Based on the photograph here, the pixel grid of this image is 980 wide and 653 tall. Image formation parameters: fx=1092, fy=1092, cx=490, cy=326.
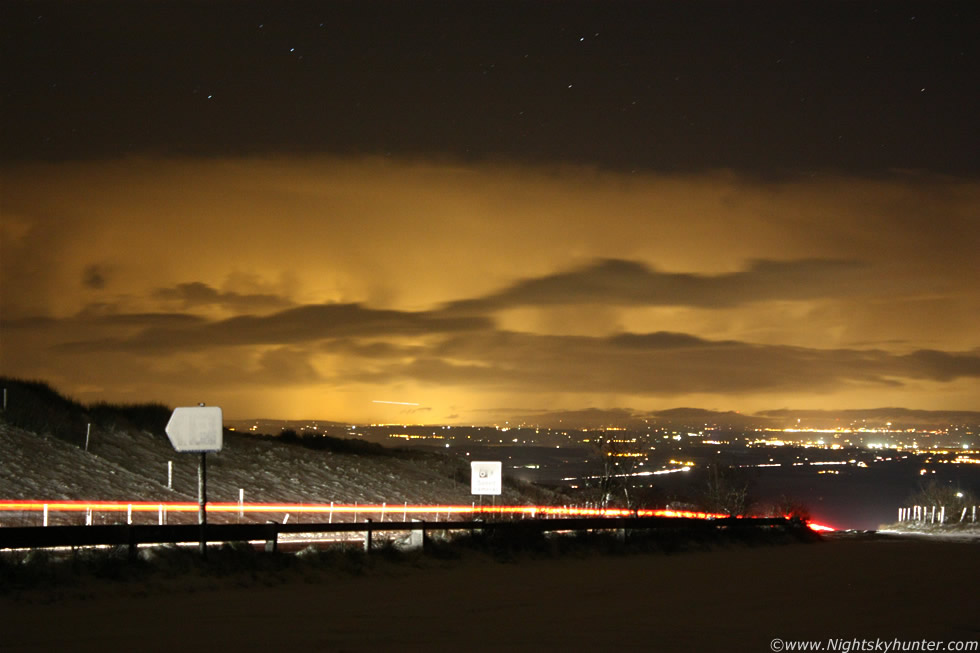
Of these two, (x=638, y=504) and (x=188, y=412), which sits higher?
(x=188, y=412)

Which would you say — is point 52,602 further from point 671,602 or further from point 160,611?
point 671,602

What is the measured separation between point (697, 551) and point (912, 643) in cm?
1845

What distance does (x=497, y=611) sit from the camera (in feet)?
52.2

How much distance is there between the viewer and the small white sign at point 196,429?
63.3 ft

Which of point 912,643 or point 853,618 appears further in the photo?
point 853,618

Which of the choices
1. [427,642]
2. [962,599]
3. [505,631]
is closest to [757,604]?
[962,599]

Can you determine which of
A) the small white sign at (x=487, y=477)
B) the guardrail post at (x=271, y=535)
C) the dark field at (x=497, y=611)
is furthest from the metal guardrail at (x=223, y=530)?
the small white sign at (x=487, y=477)

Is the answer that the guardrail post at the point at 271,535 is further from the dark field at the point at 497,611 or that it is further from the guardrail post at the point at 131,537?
the guardrail post at the point at 131,537

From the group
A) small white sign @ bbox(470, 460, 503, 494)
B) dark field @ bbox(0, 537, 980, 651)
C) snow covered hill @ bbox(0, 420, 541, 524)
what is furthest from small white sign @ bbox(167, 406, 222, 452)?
small white sign @ bbox(470, 460, 503, 494)

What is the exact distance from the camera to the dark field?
504 inches

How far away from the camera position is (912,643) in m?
13.3

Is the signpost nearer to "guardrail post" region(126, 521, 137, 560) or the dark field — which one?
"guardrail post" region(126, 521, 137, 560)

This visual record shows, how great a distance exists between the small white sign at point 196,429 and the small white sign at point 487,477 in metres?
12.0

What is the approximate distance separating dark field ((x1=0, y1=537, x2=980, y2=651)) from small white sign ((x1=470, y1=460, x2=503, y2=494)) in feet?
21.2
